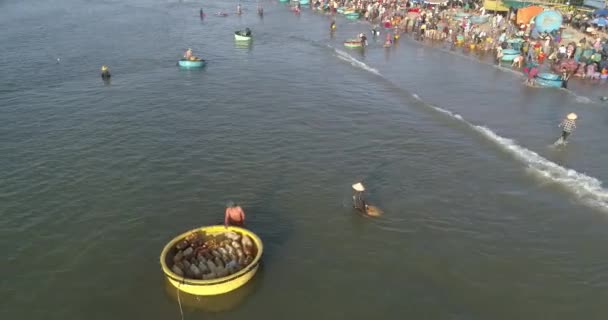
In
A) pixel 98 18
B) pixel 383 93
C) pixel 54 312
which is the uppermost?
pixel 98 18

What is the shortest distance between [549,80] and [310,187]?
3011 cm

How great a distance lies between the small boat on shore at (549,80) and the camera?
142 ft

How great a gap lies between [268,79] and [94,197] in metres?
25.9

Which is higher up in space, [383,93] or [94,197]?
[383,93]

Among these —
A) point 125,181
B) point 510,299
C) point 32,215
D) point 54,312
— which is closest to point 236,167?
point 125,181

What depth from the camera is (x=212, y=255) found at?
19.0 metres

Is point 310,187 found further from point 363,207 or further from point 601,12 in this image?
point 601,12

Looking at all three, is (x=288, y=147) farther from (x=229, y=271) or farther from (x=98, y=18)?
(x=98, y=18)

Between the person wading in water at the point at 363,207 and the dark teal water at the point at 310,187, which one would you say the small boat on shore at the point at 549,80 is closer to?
the dark teal water at the point at 310,187

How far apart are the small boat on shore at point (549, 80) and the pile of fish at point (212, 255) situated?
36.7 meters

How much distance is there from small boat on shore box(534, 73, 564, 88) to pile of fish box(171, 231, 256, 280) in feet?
120

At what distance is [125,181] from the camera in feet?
87.6

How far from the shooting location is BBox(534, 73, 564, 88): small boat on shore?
43.3 meters

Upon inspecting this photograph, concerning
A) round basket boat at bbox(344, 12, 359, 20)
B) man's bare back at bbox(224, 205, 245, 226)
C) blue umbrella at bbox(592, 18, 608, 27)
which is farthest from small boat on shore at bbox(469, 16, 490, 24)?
man's bare back at bbox(224, 205, 245, 226)
